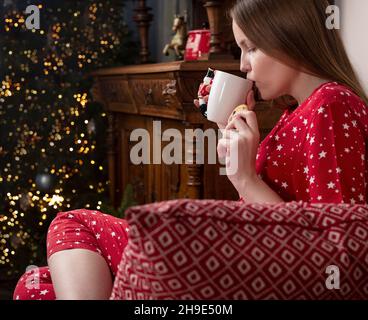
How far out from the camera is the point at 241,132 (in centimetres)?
131

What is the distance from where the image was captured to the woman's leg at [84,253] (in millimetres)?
1110

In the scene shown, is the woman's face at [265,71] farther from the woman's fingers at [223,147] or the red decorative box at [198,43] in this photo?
the red decorative box at [198,43]

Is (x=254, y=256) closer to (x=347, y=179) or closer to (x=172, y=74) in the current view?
(x=347, y=179)

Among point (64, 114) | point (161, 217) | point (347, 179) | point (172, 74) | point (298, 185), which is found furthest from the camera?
point (64, 114)

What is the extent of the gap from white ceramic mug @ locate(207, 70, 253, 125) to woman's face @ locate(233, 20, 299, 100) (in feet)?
0.24

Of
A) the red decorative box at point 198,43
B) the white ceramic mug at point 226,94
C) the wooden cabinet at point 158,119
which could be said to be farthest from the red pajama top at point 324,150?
the red decorative box at point 198,43

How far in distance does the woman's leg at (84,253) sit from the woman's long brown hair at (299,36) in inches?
17.6

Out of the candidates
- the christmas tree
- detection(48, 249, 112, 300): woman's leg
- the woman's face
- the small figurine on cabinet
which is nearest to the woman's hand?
the woman's face

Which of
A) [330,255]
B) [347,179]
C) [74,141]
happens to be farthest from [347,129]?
[74,141]

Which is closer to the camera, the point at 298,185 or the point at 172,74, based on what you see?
the point at 298,185

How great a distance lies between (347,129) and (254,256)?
1.44ft

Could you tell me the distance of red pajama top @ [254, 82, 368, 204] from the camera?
121 cm

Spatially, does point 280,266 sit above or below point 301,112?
below

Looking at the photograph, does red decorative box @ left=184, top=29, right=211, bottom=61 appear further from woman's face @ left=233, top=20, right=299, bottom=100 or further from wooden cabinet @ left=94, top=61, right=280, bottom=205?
woman's face @ left=233, top=20, right=299, bottom=100
